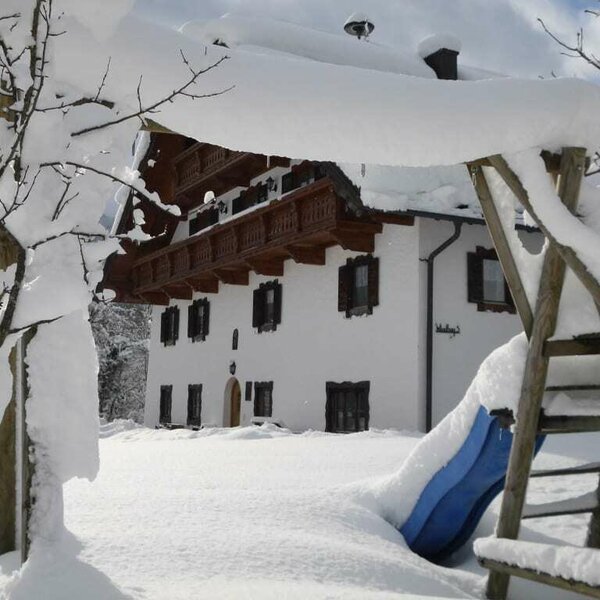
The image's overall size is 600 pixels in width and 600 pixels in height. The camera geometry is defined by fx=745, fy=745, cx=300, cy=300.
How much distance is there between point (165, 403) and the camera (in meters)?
23.3

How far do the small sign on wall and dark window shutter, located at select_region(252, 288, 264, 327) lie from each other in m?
5.66

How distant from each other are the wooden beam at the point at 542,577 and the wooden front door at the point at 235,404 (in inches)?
596

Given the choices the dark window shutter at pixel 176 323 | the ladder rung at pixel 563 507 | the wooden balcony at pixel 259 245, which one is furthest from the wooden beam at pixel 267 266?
the ladder rung at pixel 563 507

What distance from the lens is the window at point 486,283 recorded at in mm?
14477

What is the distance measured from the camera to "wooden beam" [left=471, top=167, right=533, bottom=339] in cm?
493

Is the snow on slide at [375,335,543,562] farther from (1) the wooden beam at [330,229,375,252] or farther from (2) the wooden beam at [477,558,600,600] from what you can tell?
(1) the wooden beam at [330,229,375,252]

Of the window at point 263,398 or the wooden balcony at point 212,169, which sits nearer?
the window at point 263,398

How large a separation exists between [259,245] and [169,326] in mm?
8190

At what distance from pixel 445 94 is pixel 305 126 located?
0.91 m

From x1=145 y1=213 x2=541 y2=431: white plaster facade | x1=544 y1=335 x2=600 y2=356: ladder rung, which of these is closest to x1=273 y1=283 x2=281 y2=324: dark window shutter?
x1=145 y1=213 x2=541 y2=431: white plaster facade

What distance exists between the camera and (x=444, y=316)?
1412 cm

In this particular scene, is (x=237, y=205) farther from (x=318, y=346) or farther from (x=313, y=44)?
(x=318, y=346)

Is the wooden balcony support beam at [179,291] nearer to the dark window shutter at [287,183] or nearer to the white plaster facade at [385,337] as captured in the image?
the white plaster facade at [385,337]

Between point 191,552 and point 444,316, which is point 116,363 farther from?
point 191,552
